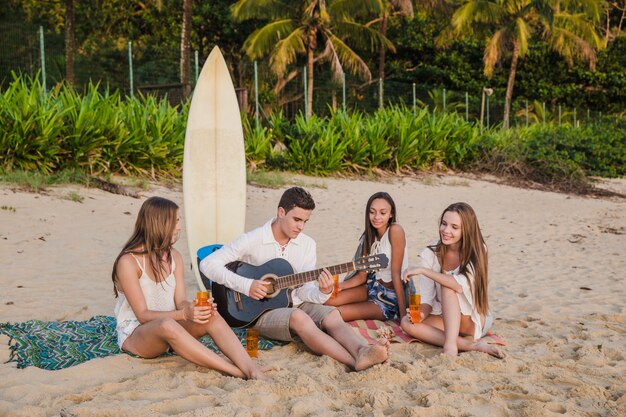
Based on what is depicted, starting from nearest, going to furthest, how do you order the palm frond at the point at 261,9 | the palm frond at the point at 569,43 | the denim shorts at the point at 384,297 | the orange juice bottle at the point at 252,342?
1. the orange juice bottle at the point at 252,342
2. the denim shorts at the point at 384,297
3. the palm frond at the point at 261,9
4. the palm frond at the point at 569,43

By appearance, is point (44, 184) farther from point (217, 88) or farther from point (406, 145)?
point (406, 145)

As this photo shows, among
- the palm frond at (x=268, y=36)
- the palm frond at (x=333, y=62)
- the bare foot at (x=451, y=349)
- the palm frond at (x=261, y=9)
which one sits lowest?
the bare foot at (x=451, y=349)

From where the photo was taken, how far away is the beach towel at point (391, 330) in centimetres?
424

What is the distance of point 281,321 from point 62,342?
127 cm

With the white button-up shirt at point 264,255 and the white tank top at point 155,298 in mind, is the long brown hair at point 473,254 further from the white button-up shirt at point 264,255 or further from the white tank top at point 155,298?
the white tank top at point 155,298

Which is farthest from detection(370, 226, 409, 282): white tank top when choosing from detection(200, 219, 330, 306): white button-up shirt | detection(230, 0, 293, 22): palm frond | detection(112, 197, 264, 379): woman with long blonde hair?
detection(230, 0, 293, 22): palm frond

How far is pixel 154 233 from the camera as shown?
12.0ft

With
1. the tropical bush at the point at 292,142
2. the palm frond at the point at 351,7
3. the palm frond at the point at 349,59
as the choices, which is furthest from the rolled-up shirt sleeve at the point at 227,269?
the palm frond at the point at 349,59

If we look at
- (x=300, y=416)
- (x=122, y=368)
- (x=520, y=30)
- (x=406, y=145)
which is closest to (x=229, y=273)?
(x=122, y=368)

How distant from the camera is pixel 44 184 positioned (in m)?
8.77

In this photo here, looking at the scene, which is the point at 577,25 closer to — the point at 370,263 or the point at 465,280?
the point at 465,280

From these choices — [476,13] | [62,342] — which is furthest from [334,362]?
[476,13]

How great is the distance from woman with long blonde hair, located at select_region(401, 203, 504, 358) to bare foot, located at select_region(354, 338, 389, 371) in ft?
1.69

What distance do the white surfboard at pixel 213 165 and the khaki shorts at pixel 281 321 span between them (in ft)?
5.23
